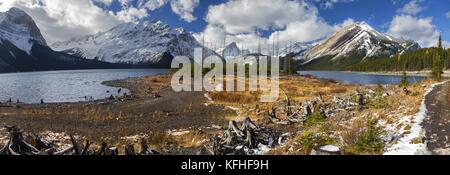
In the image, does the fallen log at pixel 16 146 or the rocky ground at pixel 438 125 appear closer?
the rocky ground at pixel 438 125

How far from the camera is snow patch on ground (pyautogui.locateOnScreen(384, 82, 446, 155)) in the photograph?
553 inches

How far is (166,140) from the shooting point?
2542cm

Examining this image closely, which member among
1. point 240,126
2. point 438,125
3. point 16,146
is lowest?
point 240,126

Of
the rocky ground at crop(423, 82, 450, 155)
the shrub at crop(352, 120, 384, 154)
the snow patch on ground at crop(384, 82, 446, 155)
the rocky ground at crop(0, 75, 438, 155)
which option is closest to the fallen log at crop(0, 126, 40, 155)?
the rocky ground at crop(0, 75, 438, 155)

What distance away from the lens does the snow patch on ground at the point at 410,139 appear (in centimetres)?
1404

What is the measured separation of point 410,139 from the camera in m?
16.1

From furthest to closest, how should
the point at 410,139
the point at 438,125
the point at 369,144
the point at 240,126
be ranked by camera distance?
the point at 240,126 → the point at 438,125 → the point at 410,139 → the point at 369,144

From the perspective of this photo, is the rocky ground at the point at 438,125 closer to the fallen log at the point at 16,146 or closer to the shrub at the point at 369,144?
the shrub at the point at 369,144

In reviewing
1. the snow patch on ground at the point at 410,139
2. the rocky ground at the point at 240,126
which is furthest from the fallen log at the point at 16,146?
the snow patch on ground at the point at 410,139

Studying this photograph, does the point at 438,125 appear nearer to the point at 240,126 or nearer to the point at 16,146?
the point at 240,126

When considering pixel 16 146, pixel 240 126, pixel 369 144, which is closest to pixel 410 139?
pixel 369 144

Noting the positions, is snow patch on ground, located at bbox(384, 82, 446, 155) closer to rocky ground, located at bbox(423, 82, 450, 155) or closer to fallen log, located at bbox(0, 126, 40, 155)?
rocky ground, located at bbox(423, 82, 450, 155)
